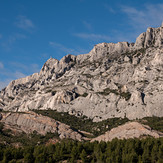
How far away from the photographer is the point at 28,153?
3659 inches

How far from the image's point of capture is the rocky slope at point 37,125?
6136 inches

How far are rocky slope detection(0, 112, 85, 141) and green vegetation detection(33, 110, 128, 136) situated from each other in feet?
39.5

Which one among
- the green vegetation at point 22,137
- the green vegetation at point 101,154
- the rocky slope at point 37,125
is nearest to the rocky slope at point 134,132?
the green vegetation at point 101,154

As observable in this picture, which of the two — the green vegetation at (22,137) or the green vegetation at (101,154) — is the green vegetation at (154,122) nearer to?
the green vegetation at (101,154)

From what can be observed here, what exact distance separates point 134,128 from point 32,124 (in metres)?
79.6

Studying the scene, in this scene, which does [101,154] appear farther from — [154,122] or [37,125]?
[37,125]

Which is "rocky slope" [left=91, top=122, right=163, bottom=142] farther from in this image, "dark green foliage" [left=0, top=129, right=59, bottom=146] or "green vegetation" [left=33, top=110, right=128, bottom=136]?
"dark green foliage" [left=0, top=129, right=59, bottom=146]

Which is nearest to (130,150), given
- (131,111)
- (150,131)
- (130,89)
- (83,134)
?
(150,131)

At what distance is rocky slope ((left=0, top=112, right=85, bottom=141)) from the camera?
15585 cm

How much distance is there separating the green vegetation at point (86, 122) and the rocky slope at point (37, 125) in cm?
1203

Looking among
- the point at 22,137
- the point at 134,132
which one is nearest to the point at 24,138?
the point at 22,137

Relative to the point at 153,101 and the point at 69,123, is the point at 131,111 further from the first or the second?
the point at 69,123

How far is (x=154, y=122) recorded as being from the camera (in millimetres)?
145000

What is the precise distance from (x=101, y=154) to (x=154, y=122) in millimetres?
69821
